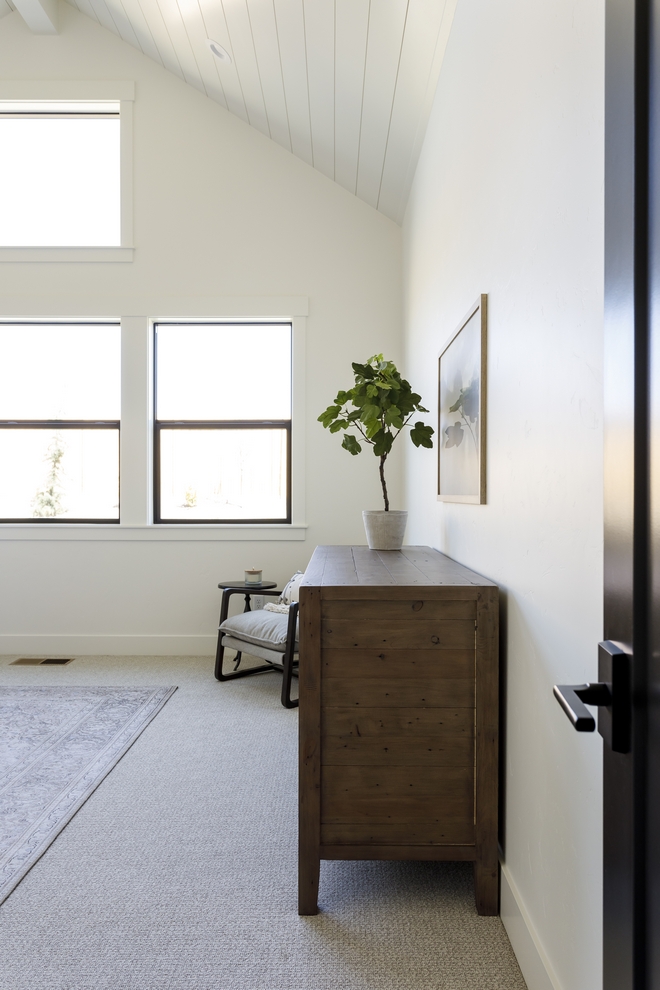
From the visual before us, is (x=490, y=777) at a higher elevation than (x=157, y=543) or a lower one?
lower

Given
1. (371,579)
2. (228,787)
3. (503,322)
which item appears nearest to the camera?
(503,322)

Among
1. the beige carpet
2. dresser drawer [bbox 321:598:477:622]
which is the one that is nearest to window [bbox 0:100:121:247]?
the beige carpet

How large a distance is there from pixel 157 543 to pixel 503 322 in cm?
330

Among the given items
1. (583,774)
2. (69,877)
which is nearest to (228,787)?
(69,877)

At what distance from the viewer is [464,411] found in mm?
2170

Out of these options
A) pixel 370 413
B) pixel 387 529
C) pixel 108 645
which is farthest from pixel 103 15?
pixel 108 645

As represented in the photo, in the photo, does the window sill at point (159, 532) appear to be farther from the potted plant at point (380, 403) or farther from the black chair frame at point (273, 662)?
the potted plant at point (380, 403)

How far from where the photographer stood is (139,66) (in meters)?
4.41

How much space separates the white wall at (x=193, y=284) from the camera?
14.5 ft

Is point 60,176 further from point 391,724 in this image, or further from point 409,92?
point 391,724

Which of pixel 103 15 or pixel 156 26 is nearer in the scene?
pixel 156 26

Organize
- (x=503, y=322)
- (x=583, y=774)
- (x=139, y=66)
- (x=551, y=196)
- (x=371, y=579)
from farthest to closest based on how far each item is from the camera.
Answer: (x=139, y=66) → (x=371, y=579) → (x=503, y=322) → (x=551, y=196) → (x=583, y=774)

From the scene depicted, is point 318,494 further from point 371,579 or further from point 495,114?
point 495,114

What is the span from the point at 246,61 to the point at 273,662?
330 centimetres
